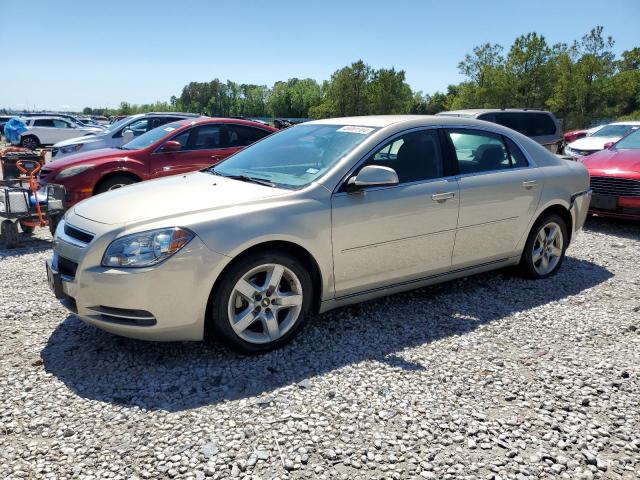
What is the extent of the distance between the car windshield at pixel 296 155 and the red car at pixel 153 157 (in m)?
3.59

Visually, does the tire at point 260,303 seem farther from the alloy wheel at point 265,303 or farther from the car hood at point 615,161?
the car hood at point 615,161

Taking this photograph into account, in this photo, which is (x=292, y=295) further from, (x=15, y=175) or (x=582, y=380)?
(x=15, y=175)

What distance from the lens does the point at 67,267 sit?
11.2ft

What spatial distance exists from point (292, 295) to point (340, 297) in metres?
0.43

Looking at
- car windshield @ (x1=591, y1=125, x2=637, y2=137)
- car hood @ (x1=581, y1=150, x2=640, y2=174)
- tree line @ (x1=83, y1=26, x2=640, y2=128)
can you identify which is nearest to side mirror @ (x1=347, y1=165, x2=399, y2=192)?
car hood @ (x1=581, y1=150, x2=640, y2=174)

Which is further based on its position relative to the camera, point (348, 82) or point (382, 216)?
point (348, 82)

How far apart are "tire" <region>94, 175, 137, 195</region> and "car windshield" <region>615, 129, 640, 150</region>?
798 centimetres

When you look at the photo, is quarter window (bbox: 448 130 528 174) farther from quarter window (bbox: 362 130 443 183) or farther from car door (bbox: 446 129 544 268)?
quarter window (bbox: 362 130 443 183)

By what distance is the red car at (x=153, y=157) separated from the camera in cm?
738

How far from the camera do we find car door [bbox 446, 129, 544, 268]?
14.4ft

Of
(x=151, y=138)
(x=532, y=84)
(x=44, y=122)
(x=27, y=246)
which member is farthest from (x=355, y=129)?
(x=532, y=84)

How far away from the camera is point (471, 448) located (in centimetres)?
259

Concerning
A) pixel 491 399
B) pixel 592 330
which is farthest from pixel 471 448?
pixel 592 330

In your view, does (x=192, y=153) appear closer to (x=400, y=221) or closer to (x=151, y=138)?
(x=151, y=138)
